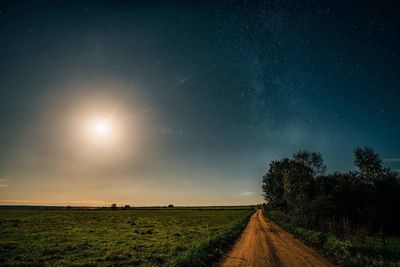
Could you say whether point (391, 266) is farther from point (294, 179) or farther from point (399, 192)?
point (294, 179)

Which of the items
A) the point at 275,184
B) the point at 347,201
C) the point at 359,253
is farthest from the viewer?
the point at 275,184

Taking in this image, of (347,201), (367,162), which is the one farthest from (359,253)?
(367,162)

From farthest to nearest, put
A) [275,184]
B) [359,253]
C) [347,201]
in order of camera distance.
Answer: [275,184]
[347,201]
[359,253]

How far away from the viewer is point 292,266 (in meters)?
13.4

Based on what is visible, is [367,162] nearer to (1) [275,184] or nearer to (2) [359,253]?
(1) [275,184]

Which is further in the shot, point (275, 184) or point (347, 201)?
point (275, 184)

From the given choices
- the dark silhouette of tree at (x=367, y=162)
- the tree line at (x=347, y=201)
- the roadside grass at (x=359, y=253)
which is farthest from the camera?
the dark silhouette of tree at (x=367, y=162)

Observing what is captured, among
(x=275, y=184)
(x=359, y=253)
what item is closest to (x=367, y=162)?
(x=275, y=184)

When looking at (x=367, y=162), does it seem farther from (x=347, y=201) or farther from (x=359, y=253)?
(x=359, y=253)

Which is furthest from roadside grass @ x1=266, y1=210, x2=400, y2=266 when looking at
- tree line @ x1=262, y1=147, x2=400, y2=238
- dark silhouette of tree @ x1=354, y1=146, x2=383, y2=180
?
dark silhouette of tree @ x1=354, y1=146, x2=383, y2=180

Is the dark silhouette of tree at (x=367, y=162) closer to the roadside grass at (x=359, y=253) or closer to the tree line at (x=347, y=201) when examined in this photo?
the tree line at (x=347, y=201)

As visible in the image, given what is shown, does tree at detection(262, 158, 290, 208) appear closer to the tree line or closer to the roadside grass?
the tree line

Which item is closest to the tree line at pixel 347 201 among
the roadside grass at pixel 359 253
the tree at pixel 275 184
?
the roadside grass at pixel 359 253

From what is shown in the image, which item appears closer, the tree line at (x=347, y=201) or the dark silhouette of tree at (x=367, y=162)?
the tree line at (x=347, y=201)
